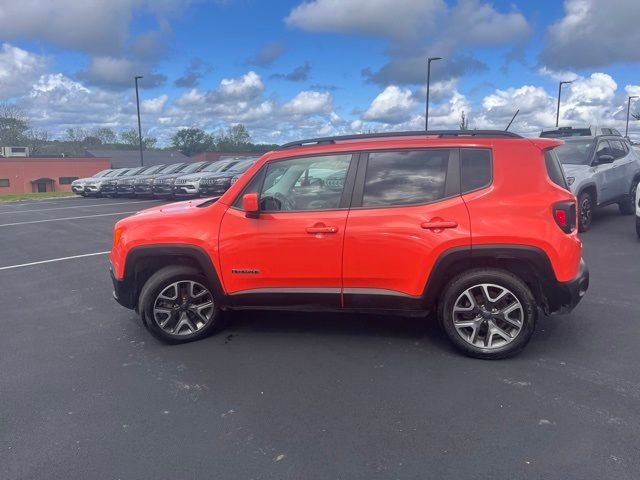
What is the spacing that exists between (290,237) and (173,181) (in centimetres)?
1721

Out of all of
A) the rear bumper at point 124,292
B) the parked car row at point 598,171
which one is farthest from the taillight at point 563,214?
the parked car row at point 598,171

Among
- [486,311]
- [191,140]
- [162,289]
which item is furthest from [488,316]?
[191,140]

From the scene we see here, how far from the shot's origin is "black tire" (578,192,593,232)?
9320 millimetres

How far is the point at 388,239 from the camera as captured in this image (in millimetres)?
4047

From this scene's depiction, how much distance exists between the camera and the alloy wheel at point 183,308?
4.57m

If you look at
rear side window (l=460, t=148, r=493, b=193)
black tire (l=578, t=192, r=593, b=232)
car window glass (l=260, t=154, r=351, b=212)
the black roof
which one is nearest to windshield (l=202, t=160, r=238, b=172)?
black tire (l=578, t=192, r=593, b=232)

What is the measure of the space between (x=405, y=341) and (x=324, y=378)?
3.15ft

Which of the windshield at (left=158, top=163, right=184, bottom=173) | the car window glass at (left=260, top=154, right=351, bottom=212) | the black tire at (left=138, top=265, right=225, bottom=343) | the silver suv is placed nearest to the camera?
the car window glass at (left=260, top=154, right=351, bottom=212)

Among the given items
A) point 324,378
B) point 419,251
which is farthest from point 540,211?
point 324,378

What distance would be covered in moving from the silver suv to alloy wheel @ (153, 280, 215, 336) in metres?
6.51

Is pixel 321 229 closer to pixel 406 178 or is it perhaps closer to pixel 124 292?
pixel 406 178

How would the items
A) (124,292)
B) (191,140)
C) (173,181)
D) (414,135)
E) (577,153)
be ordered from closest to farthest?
1. (414,135)
2. (124,292)
3. (577,153)
4. (173,181)
5. (191,140)

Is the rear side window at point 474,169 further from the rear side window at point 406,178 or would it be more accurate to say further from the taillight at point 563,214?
the taillight at point 563,214

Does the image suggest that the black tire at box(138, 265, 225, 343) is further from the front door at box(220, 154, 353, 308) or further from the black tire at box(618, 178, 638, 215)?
the black tire at box(618, 178, 638, 215)
